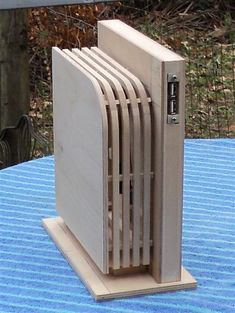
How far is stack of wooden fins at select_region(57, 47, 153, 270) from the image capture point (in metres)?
1.44

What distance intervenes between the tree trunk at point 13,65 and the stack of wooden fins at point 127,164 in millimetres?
1599

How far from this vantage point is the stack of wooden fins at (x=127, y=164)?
→ 1438 mm

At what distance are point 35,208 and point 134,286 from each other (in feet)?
1.39

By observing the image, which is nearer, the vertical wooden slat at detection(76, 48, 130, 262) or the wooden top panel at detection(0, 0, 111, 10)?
the vertical wooden slat at detection(76, 48, 130, 262)

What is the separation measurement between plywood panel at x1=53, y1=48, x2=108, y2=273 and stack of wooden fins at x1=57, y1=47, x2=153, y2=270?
0.01 meters

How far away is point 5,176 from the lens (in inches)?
80.4

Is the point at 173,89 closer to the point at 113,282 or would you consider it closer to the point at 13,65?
the point at 113,282

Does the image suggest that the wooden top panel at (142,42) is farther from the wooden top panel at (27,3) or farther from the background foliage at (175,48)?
the background foliage at (175,48)

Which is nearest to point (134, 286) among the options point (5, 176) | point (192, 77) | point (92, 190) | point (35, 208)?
point (92, 190)

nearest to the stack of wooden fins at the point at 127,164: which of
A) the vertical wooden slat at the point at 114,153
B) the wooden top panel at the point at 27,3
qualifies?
the vertical wooden slat at the point at 114,153

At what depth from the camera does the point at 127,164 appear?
57.4 inches

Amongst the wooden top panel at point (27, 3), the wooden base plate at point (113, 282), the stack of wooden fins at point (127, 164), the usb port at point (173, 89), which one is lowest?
the wooden base plate at point (113, 282)

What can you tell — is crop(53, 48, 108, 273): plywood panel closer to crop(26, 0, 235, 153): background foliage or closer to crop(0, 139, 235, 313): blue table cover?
crop(0, 139, 235, 313): blue table cover

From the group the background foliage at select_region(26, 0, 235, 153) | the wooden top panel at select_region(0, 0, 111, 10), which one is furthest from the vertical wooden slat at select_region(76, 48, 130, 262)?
the background foliage at select_region(26, 0, 235, 153)
